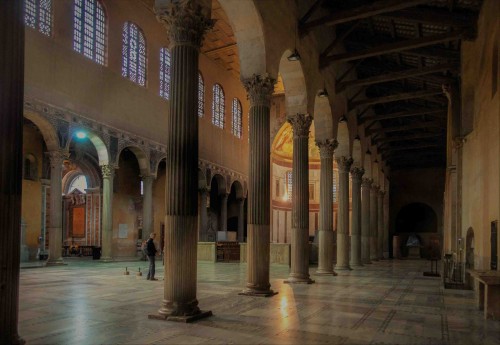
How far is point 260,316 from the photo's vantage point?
29.3ft

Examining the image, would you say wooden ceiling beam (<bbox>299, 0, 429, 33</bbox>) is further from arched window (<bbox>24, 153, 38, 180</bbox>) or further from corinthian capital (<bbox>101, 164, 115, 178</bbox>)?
arched window (<bbox>24, 153, 38, 180</bbox>)

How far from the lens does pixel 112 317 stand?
8570 mm

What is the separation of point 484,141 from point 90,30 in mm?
17750

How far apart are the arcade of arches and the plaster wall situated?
0.09m

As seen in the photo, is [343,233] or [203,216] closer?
[343,233]

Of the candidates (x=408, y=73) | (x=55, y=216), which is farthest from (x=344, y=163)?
(x=55, y=216)

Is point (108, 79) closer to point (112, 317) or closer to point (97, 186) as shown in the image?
point (97, 186)

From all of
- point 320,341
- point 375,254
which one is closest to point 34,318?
point 320,341

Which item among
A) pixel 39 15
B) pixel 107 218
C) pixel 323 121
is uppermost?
pixel 39 15

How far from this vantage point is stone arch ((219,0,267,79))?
485 inches

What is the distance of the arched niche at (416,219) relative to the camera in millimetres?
44219

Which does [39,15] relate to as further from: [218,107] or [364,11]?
[218,107]

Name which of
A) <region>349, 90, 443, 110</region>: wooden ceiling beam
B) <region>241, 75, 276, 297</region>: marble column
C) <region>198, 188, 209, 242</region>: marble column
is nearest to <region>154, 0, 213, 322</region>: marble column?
<region>241, 75, 276, 297</region>: marble column

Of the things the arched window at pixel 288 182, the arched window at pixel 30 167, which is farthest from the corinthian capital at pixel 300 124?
the arched window at pixel 288 182
